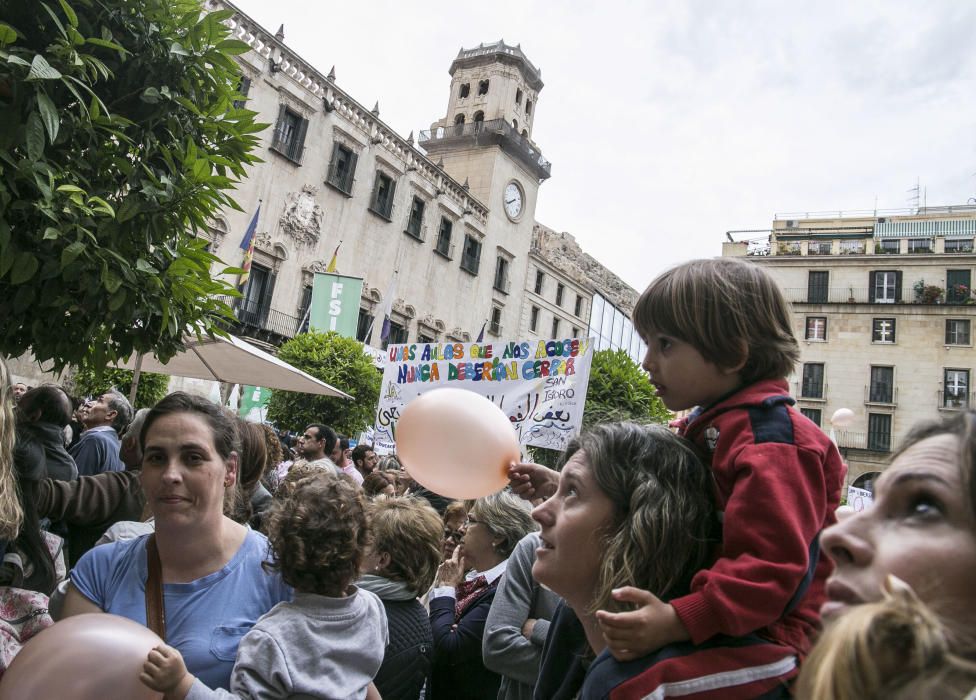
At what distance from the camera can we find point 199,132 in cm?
327

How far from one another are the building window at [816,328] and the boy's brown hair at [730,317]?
42.8 meters

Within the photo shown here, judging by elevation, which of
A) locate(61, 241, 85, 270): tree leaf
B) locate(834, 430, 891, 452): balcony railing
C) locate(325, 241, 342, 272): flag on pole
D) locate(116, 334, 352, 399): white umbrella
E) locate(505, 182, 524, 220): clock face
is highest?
locate(505, 182, 524, 220): clock face

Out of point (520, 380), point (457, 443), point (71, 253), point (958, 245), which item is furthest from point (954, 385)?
point (71, 253)

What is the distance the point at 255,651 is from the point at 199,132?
2217 millimetres

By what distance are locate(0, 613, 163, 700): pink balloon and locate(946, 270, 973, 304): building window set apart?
149 ft

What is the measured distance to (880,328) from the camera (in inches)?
1587

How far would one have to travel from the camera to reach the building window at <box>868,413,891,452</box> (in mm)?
38188

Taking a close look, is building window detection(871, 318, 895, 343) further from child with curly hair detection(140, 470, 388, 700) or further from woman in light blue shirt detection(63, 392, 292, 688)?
woman in light blue shirt detection(63, 392, 292, 688)

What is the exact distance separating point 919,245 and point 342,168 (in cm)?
3326

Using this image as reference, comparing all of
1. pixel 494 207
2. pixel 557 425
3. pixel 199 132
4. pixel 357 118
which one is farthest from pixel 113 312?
pixel 494 207

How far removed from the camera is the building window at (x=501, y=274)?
36156 mm

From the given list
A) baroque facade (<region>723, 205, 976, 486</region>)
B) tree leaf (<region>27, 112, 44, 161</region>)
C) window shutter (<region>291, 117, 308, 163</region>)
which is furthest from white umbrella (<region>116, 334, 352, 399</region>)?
baroque facade (<region>723, 205, 976, 486</region>)

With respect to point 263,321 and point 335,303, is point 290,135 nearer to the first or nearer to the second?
point 263,321

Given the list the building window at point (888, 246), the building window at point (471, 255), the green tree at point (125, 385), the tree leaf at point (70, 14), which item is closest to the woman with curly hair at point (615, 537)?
the tree leaf at point (70, 14)
